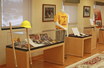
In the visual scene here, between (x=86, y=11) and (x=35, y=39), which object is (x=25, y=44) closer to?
(x=35, y=39)

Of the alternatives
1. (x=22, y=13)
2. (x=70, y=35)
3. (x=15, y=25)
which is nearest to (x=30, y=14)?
(x=22, y=13)

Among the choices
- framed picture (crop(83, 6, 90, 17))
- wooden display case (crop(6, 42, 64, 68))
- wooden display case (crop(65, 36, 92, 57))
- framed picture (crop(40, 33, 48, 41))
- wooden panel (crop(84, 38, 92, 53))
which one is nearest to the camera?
wooden display case (crop(6, 42, 64, 68))

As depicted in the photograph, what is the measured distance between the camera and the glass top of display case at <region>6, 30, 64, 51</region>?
4273 millimetres

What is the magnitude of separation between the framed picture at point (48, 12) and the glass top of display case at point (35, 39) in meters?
1.81

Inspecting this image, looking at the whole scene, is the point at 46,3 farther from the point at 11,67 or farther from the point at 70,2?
the point at 11,67

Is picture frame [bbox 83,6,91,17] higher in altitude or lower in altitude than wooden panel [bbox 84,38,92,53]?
higher

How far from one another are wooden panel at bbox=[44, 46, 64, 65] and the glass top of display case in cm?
36

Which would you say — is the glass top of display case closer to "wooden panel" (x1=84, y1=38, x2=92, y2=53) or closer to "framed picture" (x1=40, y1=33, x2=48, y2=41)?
"framed picture" (x1=40, y1=33, x2=48, y2=41)

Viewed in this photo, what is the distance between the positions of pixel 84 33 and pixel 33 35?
353 cm

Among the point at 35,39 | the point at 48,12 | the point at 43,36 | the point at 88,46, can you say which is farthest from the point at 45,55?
the point at 88,46

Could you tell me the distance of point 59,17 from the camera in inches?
243

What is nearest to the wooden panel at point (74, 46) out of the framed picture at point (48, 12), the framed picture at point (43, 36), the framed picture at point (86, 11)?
the framed picture at point (48, 12)

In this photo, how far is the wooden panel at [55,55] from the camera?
18.4 ft

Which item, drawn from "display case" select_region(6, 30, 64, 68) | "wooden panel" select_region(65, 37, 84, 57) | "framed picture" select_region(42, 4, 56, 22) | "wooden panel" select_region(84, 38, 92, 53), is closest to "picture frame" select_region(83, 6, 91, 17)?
"wooden panel" select_region(84, 38, 92, 53)
